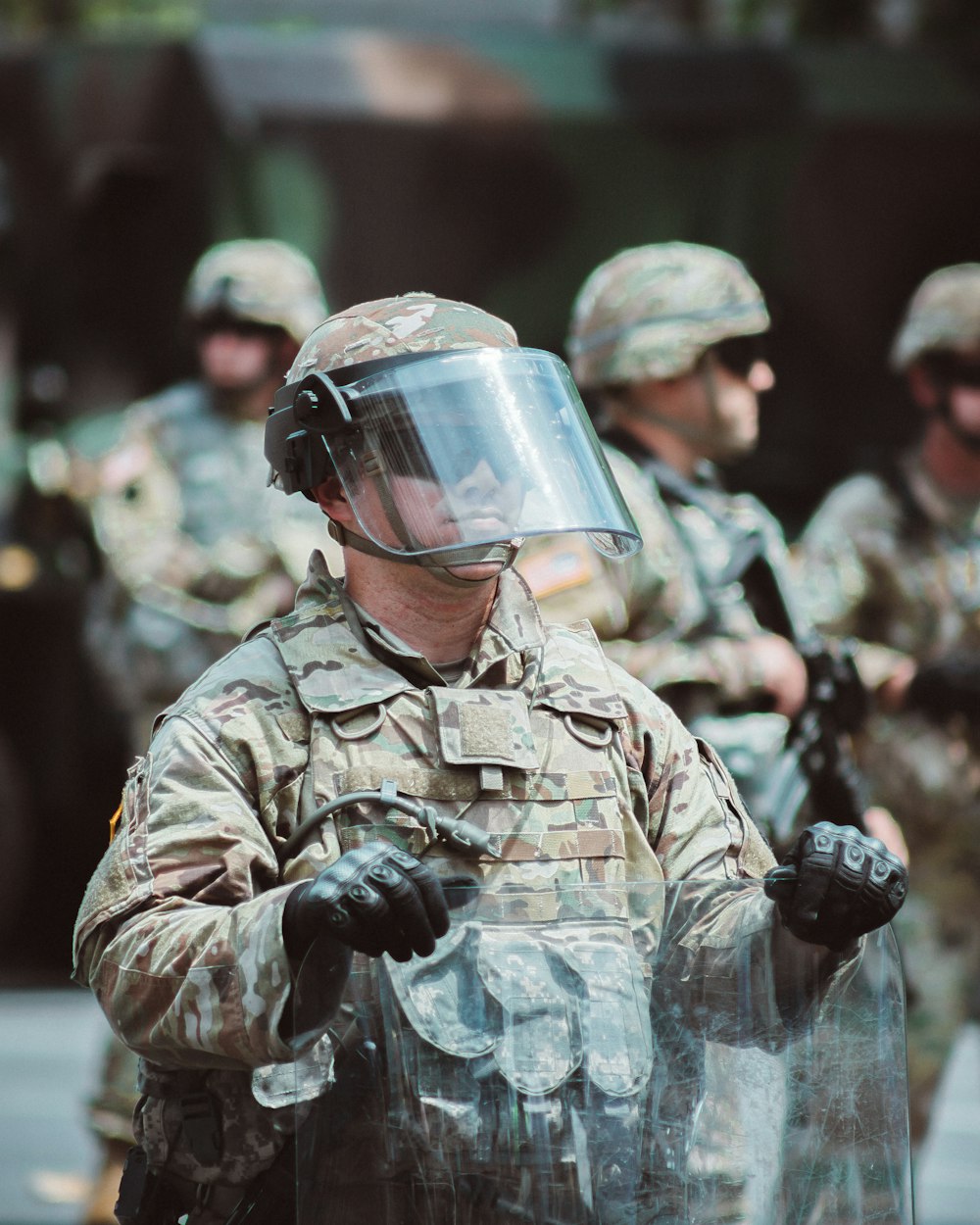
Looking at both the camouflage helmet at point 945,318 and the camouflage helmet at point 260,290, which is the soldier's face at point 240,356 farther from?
the camouflage helmet at point 945,318

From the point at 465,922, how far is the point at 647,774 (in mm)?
508

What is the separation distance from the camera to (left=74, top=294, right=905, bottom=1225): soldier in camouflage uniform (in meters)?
2.38

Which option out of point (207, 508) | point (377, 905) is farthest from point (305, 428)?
point (207, 508)

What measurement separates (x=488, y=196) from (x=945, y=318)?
269 cm

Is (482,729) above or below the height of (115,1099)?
above

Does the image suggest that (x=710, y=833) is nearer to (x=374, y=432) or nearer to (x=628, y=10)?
(x=374, y=432)

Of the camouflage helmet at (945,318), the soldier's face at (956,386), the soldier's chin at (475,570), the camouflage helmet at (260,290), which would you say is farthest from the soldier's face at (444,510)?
the camouflage helmet at (260,290)

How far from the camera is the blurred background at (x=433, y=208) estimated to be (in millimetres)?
8312

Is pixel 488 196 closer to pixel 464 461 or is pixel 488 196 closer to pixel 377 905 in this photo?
pixel 464 461

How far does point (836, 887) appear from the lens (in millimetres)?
2361

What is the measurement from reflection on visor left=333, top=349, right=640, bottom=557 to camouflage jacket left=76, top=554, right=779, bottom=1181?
17 centimetres

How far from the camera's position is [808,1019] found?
2.39 meters

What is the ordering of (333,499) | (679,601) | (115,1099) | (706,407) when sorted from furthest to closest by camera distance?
1. (115,1099)
2. (706,407)
3. (679,601)
4. (333,499)

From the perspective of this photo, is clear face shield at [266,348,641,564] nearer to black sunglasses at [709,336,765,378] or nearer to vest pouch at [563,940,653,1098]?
vest pouch at [563,940,653,1098]
